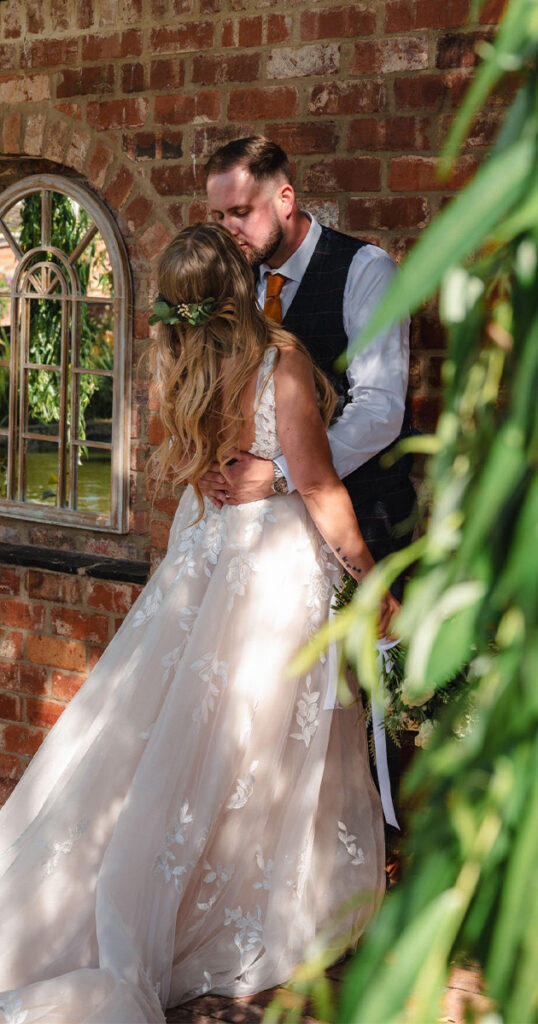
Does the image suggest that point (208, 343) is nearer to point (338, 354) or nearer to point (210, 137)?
point (338, 354)

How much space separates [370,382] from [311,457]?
337 mm

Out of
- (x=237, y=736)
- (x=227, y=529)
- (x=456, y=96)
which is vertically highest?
(x=456, y=96)

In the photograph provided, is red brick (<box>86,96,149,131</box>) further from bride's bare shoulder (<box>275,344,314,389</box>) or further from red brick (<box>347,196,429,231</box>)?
bride's bare shoulder (<box>275,344,314,389</box>)

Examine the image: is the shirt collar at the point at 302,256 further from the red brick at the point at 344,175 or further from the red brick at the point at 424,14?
the red brick at the point at 424,14

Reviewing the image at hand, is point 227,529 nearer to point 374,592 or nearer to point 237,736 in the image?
point 237,736

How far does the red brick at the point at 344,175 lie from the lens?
114 inches

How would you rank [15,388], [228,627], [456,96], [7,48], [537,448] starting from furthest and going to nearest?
1. [15,388]
2. [7,48]
3. [456,96]
4. [228,627]
5. [537,448]

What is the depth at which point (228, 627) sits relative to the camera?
2551 millimetres

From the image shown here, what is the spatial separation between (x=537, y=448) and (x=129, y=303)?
303 centimetres

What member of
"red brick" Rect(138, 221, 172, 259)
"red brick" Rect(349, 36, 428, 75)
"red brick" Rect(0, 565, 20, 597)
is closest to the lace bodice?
"red brick" Rect(349, 36, 428, 75)

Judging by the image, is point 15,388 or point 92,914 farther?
point 15,388

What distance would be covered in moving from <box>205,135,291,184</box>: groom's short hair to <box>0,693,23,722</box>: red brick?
1993 millimetres

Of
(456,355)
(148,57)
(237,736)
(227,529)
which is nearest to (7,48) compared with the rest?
(148,57)

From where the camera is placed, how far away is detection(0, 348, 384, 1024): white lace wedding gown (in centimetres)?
233
